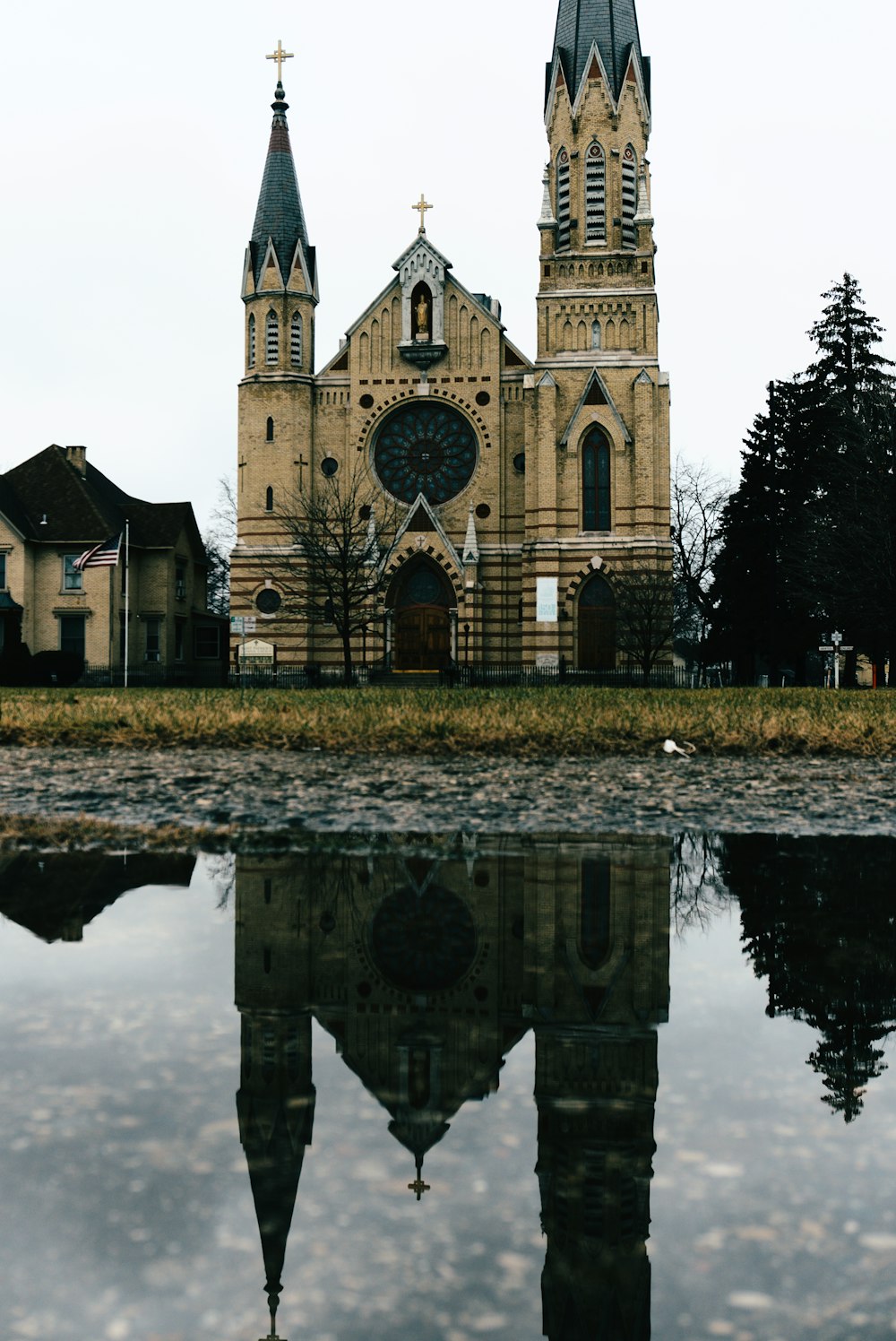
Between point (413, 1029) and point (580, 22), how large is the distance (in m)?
56.6

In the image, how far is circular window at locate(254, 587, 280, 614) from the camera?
50.3m

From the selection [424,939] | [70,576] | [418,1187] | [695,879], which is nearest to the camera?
[418,1187]

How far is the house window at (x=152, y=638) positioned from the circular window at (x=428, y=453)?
1270 cm

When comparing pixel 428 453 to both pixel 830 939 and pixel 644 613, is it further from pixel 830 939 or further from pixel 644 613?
pixel 830 939

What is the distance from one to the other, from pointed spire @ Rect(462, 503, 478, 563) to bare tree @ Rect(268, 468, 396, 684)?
132 inches

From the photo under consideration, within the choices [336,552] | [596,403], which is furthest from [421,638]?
[596,403]

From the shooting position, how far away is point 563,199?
162 ft

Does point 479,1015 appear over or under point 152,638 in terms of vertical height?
under

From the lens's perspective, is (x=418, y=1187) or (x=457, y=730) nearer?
(x=418, y=1187)

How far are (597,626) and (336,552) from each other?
11.3 meters

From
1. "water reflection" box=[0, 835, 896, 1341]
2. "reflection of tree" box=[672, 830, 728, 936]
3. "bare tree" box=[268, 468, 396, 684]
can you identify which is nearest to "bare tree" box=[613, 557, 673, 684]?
"bare tree" box=[268, 468, 396, 684]

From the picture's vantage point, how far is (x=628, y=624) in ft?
151

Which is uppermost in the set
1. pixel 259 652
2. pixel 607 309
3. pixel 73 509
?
pixel 607 309

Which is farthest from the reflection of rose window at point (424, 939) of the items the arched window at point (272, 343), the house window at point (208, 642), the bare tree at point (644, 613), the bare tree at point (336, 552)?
the house window at point (208, 642)
